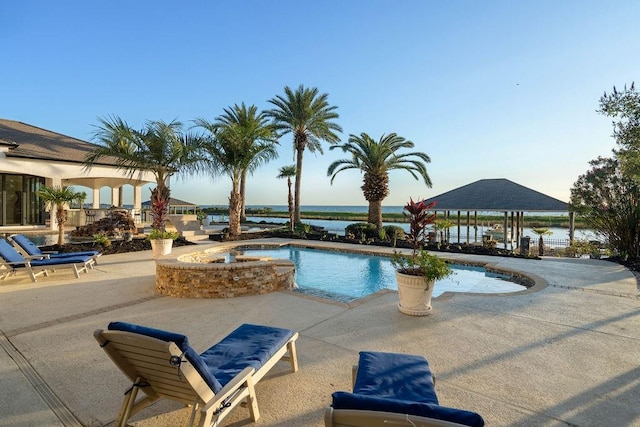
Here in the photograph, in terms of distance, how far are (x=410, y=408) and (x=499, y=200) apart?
19.8 metres

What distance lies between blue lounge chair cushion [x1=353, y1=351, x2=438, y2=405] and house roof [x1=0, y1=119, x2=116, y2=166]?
20.5m

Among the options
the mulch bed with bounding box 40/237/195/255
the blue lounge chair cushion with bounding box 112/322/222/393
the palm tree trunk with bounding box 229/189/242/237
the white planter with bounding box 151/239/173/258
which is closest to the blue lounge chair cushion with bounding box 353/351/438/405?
the blue lounge chair cushion with bounding box 112/322/222/393

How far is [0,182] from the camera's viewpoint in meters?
17.0

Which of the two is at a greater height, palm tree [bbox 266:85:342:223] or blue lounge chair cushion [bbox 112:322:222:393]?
palm tree [bbox 266:85:342:223]

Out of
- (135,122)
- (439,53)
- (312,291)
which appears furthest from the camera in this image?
(135,122)

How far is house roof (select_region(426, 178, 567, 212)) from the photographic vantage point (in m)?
17.1

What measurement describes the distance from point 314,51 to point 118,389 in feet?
44.9

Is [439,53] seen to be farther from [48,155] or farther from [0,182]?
[0,182]

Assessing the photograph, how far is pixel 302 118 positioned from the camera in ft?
70.3

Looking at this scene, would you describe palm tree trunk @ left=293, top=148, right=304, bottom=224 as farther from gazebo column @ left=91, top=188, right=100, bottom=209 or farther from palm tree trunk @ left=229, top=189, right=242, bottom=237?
gazebo column @ left=91, top=188, right=100, bottom=209

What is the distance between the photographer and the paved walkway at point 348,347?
2.69 m

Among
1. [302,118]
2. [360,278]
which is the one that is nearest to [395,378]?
[360,278]

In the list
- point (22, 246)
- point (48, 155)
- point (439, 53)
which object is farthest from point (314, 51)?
point (48, 155)

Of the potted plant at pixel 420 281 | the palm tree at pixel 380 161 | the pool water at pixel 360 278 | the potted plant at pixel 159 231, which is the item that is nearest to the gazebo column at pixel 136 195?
the potted plant at pixel 159 231
